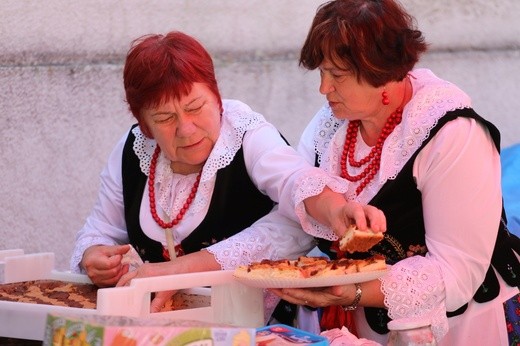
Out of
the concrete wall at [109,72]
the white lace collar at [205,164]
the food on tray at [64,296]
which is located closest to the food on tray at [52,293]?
the food on tray at [64,296]

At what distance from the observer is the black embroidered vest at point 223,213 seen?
2.88 m

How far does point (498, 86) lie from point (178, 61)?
81.8 inches

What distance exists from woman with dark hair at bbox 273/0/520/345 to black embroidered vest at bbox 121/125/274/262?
264 millimetres

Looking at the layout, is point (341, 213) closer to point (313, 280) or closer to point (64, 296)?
point (313, 280)

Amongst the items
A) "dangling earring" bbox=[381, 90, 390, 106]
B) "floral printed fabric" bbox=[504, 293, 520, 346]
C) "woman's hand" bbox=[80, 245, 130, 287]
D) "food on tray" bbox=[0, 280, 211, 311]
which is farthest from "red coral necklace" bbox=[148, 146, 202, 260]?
"floral printed fabric" bbox=[504, 293, 520, 346]

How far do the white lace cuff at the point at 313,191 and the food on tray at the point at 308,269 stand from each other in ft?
0.92

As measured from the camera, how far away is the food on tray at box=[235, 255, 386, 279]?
7.63 ft

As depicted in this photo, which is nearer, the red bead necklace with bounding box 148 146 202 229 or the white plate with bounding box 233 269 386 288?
the white plate with bounding box 233 269 386 288

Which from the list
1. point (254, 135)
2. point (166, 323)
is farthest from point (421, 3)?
point (166, 323)

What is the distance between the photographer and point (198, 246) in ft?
9.49

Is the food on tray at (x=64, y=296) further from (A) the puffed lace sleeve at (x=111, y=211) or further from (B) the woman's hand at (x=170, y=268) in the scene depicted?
(A) the puffed lace sleeve at (x=111, y=211)

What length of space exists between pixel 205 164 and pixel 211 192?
79 mm

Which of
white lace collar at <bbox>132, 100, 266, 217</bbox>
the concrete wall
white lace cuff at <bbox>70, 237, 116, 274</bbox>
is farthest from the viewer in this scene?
the concrete wall

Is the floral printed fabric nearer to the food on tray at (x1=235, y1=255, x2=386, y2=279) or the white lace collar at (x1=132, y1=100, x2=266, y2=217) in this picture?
the food on tray at (x1=235, y1=255, x2=386, y2=279)
